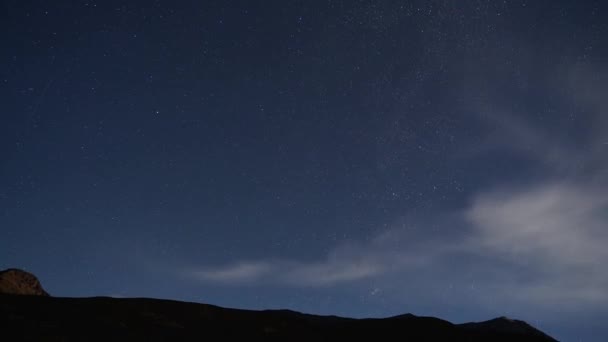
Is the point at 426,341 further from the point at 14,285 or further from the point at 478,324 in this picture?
the point at 14,285

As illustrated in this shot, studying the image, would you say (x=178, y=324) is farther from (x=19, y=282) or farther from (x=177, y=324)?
(x=19, y=282)

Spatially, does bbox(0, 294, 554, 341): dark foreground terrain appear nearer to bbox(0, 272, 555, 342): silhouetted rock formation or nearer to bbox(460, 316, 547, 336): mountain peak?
bbox(0, 272, 555, 342): silhouetted rock formation

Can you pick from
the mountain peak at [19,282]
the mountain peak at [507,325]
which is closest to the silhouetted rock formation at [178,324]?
the mountain peak at [507,325]

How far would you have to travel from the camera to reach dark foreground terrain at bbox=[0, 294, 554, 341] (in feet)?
22.6

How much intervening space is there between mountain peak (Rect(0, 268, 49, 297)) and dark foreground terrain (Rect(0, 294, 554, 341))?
7.39m

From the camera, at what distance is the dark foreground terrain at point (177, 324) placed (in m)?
6.88

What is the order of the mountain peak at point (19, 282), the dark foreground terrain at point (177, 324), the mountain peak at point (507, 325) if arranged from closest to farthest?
the dark foreground terrain at point (177, 324) < the mountain peak at point (19, 282) < the mountain peak at point (507, 325)

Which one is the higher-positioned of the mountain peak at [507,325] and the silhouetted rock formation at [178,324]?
the mountain peak at [507,325]

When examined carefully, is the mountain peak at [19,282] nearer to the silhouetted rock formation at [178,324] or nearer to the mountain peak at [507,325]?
the silhouetted rock formation at [178,324]

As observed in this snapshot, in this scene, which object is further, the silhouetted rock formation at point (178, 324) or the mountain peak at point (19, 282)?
the mountain peak at point (19, 282)

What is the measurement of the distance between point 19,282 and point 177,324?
981 centimetres

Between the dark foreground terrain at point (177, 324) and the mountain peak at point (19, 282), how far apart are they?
7392 millimetres

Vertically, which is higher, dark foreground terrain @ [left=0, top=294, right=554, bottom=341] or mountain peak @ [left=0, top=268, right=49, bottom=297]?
mountain peak @ [left=0, top=268, right=49, bottom=297]

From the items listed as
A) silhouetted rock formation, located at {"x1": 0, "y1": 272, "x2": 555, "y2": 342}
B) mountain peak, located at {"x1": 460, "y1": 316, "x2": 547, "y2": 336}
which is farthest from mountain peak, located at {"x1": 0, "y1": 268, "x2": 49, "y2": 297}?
mountain peak, located at {"x1": 460, "y1": 316, "x2": 547, "y2": 336}
